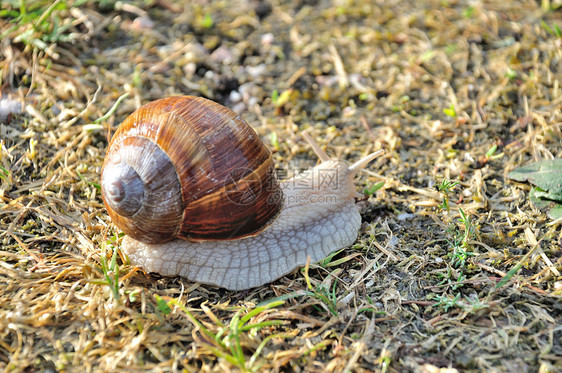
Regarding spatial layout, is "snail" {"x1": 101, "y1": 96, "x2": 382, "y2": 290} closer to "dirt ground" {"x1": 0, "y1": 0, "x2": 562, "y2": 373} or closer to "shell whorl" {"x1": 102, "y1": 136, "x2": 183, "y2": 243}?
"shell whorl" {"x1": 102, "y1": 136, "x2": 183, "y2": 243}

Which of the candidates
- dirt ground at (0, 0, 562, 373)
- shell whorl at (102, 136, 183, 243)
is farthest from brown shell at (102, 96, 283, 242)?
dirt ground at (0, 0, 562, 373)

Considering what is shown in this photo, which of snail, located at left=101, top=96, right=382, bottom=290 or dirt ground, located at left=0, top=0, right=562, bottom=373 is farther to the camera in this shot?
snail, located at left=101, top=96, right=382, bottom=290

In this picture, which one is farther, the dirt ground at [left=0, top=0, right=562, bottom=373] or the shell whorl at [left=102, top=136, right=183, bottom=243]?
the shell whorl at [left=102, top=136, right=183, bottom=243]

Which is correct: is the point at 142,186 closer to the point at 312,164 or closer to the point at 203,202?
the point at 203,202

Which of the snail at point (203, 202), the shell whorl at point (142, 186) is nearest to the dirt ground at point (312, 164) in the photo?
the snail at point (203, 202)

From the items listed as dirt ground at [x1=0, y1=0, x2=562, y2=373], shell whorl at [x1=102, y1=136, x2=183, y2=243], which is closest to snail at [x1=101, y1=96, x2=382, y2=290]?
shell whorl at [x1=102, y1=136, x2=183, y2=243]

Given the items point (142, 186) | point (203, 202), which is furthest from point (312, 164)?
point (142, 186)

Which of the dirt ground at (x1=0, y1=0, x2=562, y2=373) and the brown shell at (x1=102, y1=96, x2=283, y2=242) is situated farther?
the brown shell at (x1=102, y1=96, x2=283, y2=242)

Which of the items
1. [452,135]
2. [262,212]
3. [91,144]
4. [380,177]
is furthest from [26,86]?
[452,135]
